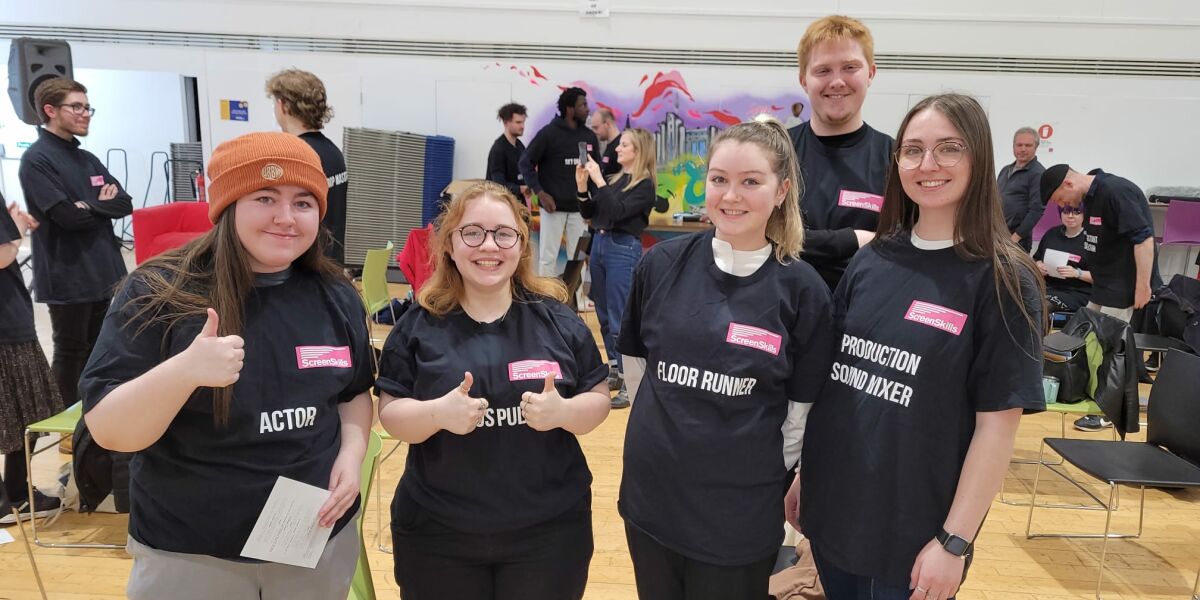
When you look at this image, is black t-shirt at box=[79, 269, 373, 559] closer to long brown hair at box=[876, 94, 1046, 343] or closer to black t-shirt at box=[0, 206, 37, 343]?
long brown hair at box=[876, 94, 1046, 343]

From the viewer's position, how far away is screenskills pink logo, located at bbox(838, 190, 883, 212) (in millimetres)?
1845

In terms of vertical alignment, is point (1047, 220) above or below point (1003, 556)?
above

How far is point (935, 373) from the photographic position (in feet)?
4.41

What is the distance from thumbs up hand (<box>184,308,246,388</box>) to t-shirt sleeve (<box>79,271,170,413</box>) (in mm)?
152

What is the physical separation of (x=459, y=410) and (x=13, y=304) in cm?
247

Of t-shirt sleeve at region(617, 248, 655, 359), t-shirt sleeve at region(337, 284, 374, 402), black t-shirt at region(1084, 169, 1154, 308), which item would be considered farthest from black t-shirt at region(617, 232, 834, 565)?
black t-shirt at region(1084, 169, 1154, 308)

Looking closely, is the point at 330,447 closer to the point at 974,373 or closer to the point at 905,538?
the point at 905,538

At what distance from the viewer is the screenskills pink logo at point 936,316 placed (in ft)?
4.38

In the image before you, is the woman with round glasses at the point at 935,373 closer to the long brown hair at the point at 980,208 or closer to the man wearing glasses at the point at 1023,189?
the long brown hair at the point at 980,208

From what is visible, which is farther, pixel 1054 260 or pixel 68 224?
pixel 1054 260

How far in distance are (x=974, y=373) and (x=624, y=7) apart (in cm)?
739

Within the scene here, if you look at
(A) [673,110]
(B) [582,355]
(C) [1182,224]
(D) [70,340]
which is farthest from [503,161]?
(C) [1182,224]

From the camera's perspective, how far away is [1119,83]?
25.0 ft

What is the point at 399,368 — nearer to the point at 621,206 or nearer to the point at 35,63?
the point at 621,206
